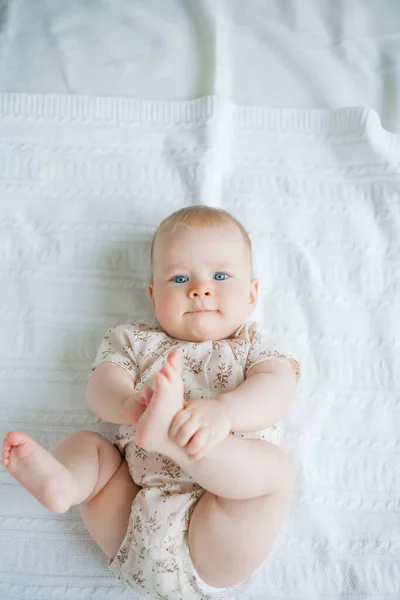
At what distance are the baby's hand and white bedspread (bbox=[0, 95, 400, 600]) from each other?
323 mm

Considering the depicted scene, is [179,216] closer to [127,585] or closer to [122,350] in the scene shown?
[122,350]

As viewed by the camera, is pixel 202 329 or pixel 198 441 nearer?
pixel 198 441

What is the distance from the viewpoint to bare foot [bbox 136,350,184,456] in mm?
834

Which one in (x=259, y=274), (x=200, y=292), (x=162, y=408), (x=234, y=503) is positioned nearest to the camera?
(x=162, y=408)

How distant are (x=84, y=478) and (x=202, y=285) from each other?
1.21 feet

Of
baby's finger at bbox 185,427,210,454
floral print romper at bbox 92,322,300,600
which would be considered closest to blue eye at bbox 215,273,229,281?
floral print romper at bbox 92,322,300,600

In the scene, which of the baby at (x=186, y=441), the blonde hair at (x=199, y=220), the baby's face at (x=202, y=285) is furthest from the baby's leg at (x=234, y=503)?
the blonde hair at (x=199, y=220)

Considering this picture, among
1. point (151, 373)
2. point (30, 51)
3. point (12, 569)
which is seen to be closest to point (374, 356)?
point (151, 373)

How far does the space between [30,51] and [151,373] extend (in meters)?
0.83

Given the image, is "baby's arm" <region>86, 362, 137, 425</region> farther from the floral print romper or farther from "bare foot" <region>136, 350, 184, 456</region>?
"bare foot" <region>136, 350, 184, 456</region>

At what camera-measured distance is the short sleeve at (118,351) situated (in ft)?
3.59

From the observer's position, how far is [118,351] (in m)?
1.12

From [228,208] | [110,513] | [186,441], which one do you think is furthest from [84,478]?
[228,208]

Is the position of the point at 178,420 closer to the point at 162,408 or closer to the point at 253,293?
the point at 162,408
